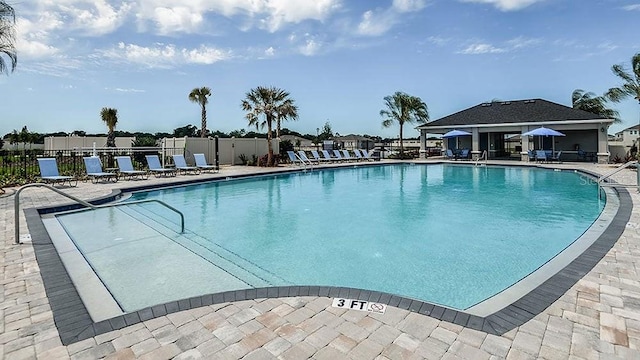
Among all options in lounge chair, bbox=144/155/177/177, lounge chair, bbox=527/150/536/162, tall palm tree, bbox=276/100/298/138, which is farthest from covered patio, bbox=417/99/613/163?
lounge chair, bbox=144/155/177/177

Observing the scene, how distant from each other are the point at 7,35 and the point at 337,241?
11582 millimetres

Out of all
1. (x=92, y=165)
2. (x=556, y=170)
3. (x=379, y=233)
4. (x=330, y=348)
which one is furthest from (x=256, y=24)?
(x=556, y=170)

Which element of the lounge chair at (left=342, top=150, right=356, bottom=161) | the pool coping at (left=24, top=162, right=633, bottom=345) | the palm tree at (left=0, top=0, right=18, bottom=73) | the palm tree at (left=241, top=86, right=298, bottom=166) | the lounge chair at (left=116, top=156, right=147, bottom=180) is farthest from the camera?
the lounge chair at (left=342, top=150, right=356, bottom=161)

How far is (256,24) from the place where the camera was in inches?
549

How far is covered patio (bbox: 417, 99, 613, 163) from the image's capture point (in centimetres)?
2143

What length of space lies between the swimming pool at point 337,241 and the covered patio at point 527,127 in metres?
12.5

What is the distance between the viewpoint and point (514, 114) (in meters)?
24.7

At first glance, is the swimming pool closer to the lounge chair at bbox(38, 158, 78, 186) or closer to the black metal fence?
the lounge chair at bbox(38, 158, 78, 186)

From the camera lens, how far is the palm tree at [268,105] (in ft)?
71.4

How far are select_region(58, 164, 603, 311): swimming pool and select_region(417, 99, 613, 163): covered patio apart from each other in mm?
12508

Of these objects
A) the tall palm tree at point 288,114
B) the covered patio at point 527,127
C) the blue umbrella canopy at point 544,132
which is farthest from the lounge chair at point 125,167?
the blue umbrella canopy at point 544,132

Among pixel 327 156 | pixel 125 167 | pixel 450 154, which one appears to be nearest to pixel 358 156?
pixel 327 156

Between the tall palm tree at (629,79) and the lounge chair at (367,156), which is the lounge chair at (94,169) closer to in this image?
the lounge chair at (367,156)

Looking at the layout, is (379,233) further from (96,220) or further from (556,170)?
(556,170)
